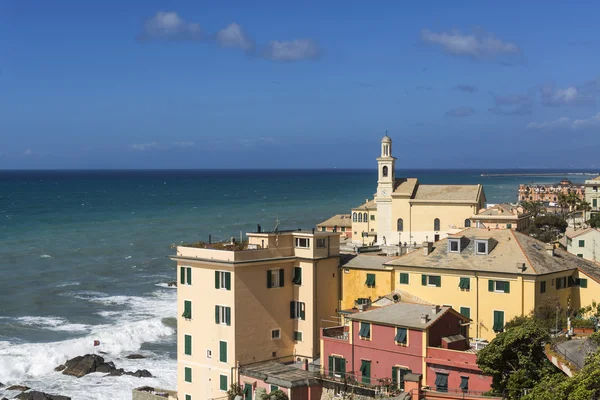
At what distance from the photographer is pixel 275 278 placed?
3741cm

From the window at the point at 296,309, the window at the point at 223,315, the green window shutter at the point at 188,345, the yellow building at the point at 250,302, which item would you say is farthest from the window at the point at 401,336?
the green window shutter at the point at 188,345

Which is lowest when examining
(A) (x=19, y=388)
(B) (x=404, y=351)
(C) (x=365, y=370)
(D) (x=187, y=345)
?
(A) (x=19, y=388)

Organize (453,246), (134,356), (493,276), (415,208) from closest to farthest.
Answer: (493,276) < (453,246) < (134,356) < (415,208)

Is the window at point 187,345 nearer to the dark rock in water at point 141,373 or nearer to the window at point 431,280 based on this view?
the window at point 431,280

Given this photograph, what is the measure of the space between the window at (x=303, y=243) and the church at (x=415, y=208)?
30.9 metres

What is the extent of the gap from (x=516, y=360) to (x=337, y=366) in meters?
8.56

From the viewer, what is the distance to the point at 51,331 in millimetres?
58594

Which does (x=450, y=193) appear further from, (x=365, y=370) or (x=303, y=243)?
(x=365, y=370)

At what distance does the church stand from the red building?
115 feet

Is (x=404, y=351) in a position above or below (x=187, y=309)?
below

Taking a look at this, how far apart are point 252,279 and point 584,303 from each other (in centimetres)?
1581

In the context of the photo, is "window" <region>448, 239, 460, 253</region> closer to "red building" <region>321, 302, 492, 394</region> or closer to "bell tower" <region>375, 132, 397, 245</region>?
"red building" <region>321, 302, 492, 394</region>

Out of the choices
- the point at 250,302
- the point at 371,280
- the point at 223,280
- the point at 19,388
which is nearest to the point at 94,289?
the point at 19,388

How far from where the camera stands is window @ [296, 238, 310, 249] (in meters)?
38.1
